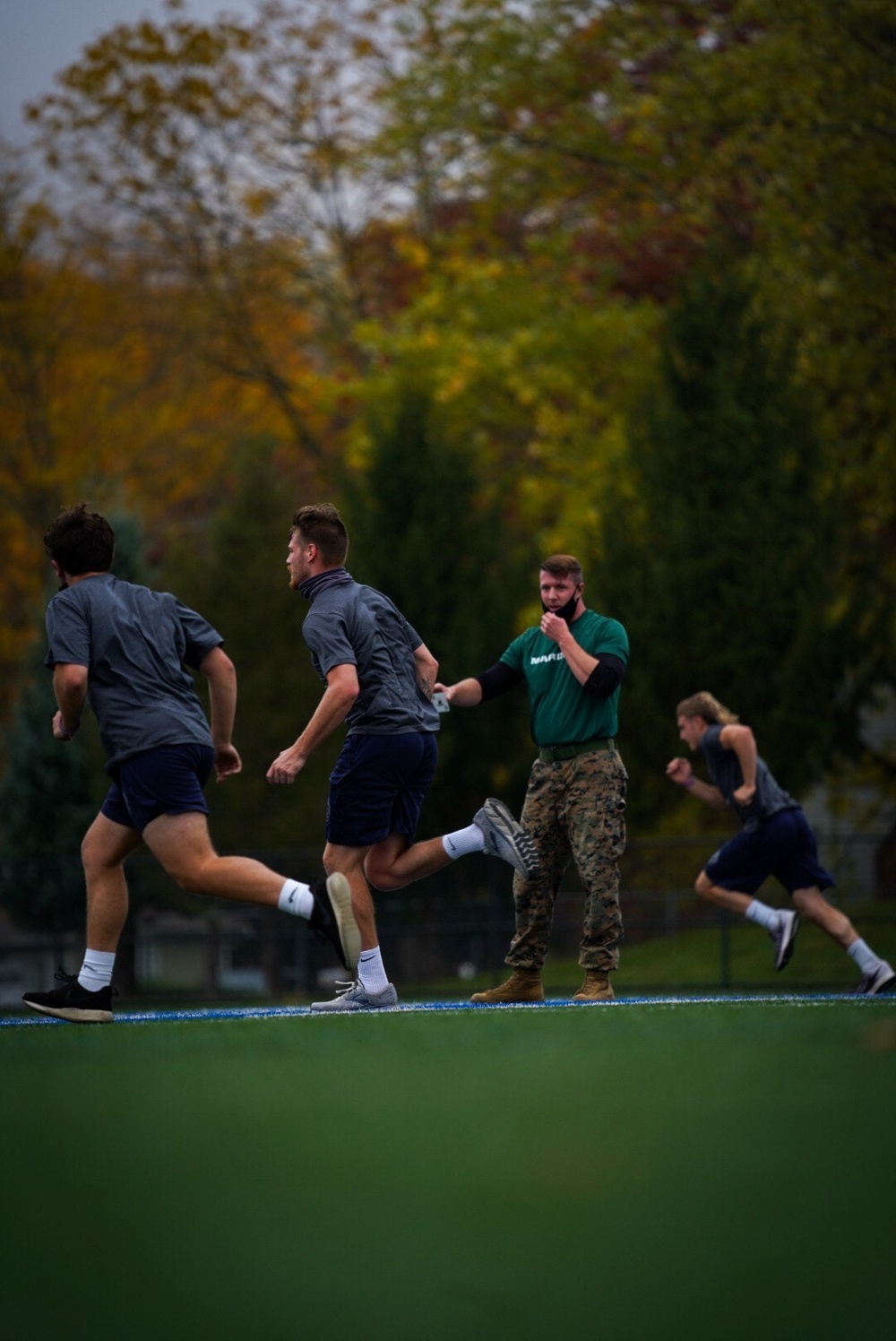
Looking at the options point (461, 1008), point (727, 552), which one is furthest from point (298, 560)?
point (727, 552)

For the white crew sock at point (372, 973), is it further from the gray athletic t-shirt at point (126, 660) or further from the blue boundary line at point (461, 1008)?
the gray athletic t-shirt at point (126, 660)

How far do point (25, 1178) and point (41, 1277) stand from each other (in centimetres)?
75

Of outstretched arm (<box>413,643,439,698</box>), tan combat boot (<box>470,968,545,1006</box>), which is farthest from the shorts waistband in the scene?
tan combat boot (<box>470,968,545,1006</box>)

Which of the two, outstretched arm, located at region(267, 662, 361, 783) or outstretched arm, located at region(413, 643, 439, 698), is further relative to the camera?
outstretched arm, located at region(413, 643, 439, 698)

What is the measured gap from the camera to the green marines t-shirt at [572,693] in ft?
30.5

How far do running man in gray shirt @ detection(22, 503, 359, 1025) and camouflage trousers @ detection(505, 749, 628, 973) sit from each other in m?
1.72

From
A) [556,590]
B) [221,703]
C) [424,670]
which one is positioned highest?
[556,590]

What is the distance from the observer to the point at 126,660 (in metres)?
7.98

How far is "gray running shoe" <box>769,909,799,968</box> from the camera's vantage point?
1102 cm

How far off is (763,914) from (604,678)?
9.83 feet

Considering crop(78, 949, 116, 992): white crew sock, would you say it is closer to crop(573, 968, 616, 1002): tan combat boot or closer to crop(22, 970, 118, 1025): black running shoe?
crop(22, 970, 118, 1025): black running shoe

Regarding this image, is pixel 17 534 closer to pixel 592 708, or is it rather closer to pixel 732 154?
pixel 732 154

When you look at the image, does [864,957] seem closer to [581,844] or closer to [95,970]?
[581,844]

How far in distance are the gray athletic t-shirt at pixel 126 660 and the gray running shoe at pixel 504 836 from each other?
1469 millimetres
